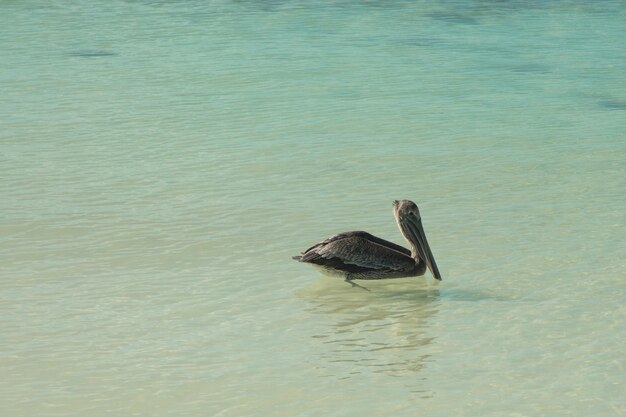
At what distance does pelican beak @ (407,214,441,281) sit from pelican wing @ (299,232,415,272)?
0.29ft

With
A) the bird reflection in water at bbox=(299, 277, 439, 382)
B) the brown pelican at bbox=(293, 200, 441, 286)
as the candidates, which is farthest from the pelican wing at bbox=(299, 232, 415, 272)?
the bird reflection in water at bbox=(299, 277, 439, 382)

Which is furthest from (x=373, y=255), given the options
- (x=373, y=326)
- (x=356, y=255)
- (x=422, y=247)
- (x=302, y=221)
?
(x=302, y=221)

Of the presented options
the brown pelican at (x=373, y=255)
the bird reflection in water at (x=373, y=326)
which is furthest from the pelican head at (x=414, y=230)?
the bird reflection in water at (x=373, y=326)

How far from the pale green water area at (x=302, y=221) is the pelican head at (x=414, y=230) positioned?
0.18 metres

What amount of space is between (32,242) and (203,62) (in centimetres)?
719

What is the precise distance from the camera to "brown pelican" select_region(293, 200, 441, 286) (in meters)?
7.08

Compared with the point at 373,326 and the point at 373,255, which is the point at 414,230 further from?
the point at 373,326

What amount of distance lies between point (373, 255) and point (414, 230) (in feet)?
1.33

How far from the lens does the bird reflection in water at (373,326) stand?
600 centimetres

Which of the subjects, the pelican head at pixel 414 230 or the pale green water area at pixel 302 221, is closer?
the pale green water area at pixel 302 221

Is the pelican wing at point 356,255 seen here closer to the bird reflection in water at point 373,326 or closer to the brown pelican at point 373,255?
the brown pelican at point 373,255

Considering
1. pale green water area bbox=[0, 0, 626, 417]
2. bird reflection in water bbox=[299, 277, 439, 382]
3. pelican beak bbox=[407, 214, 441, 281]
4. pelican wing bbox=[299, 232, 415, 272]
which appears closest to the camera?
A: pale green water area bbox=[0, 0, 626, 417]

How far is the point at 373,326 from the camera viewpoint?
6.55 metres

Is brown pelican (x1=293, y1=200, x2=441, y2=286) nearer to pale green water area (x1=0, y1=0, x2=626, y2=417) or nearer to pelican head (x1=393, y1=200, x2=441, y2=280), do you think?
pelican head (x1=393, y1=200, x2=441, y2=280)
